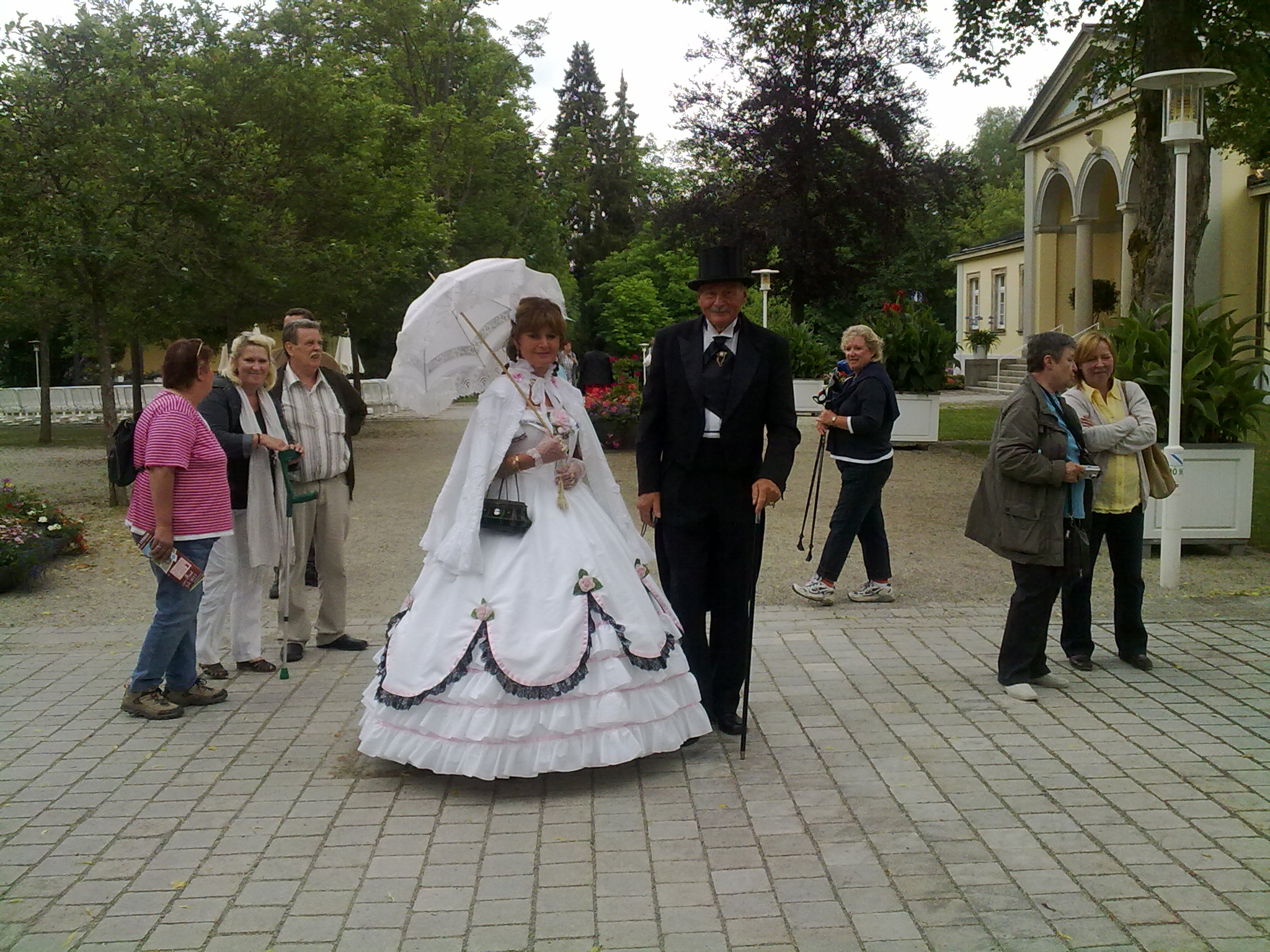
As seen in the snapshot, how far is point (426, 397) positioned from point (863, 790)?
2524 millimetres

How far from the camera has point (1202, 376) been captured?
9891 mm

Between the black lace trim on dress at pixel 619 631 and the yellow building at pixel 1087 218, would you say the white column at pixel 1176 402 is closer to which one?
the black lace trim on dress at pixel 619 631

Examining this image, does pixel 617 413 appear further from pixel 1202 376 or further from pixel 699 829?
pixel 699 829

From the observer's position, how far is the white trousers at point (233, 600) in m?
6.77

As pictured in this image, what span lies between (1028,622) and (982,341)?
38.7 metres

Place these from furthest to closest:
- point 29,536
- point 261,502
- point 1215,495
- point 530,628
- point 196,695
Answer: point 1215,495 < point 29,536 < point 261,502 < point 196,695 < point 530,628

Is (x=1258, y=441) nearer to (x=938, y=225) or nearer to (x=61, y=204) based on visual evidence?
(x=61, y=204)

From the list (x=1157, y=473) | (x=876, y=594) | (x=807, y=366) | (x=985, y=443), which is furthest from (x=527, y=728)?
(x=807, y=366)

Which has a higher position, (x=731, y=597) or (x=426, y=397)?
(x=426, y=397)

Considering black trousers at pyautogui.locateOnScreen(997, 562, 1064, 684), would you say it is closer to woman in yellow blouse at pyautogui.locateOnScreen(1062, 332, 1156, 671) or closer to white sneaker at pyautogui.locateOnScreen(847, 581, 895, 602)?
woman in yellow blouse at pyautogui.locateOnScreen(1062, 332, 1156, 671)

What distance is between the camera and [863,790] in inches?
192

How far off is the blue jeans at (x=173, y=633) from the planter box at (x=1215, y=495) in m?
7.27

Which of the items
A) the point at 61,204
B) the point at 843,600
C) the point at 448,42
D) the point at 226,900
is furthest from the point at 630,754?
the point at 448,42

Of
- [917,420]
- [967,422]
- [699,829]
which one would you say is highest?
[917,420]
